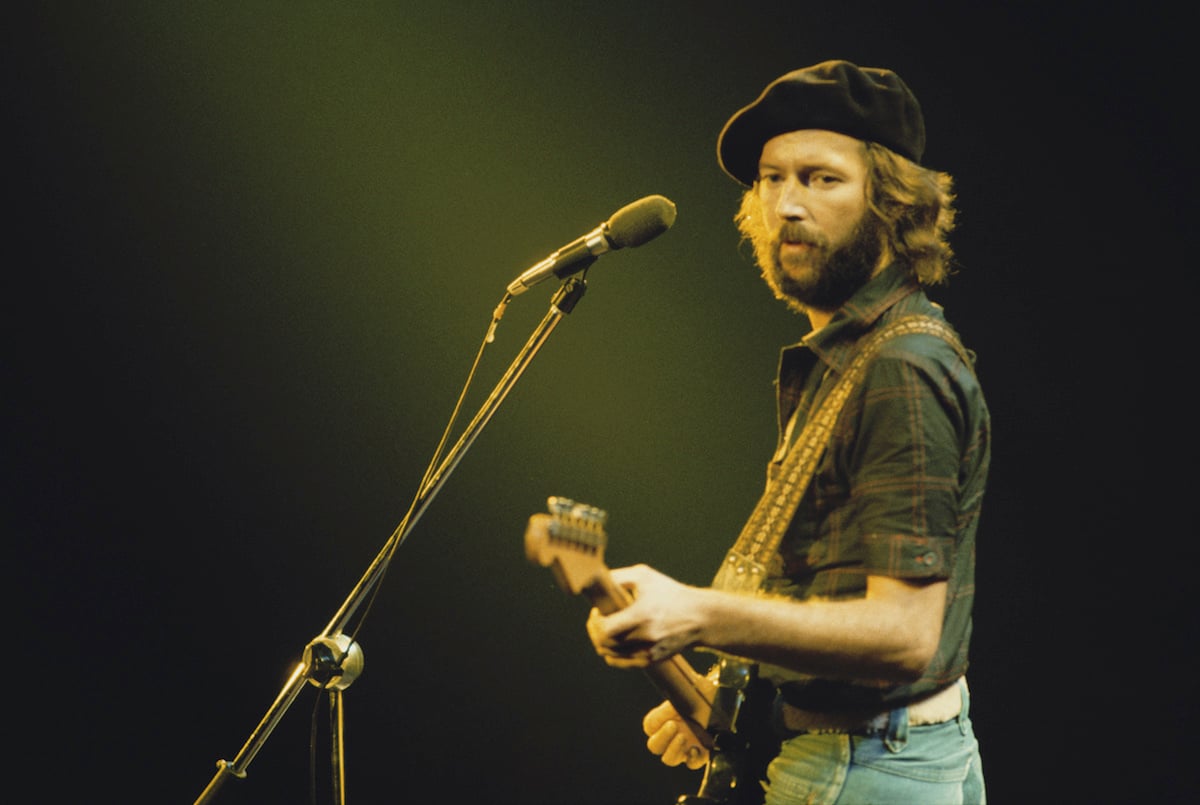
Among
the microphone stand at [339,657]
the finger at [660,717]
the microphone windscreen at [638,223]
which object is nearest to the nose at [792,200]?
the microphone windscreen at [638,223]

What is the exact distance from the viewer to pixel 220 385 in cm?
321

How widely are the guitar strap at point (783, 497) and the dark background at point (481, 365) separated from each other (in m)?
1.69

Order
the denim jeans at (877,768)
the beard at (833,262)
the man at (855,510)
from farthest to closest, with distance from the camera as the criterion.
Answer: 1. the beard at (833,262)
2. the denim jeans at (877,768)
3. the man at (855,510)

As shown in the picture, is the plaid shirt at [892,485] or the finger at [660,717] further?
the finger at [660,717]

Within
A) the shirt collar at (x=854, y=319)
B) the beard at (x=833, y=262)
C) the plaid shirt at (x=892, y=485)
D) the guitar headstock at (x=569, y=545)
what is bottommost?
the guitar headstock at (x=569, y=545)

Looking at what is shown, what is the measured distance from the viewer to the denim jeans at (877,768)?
1434 millimetres

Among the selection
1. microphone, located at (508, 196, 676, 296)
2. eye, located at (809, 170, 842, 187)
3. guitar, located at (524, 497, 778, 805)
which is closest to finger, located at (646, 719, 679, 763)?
guitar, located at (524, 497, 778, 805)

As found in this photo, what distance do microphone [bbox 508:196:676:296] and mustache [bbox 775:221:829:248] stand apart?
246 millimetres

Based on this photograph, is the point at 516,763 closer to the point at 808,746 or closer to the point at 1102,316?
the point at 808,746

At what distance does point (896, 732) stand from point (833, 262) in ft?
2.59

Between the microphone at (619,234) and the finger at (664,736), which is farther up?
the microphone at (619,234)

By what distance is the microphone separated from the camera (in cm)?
191

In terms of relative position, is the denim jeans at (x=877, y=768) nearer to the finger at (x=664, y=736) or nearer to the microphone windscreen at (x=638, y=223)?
the finger at (x=664, y=736)

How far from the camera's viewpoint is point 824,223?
1743 mm
